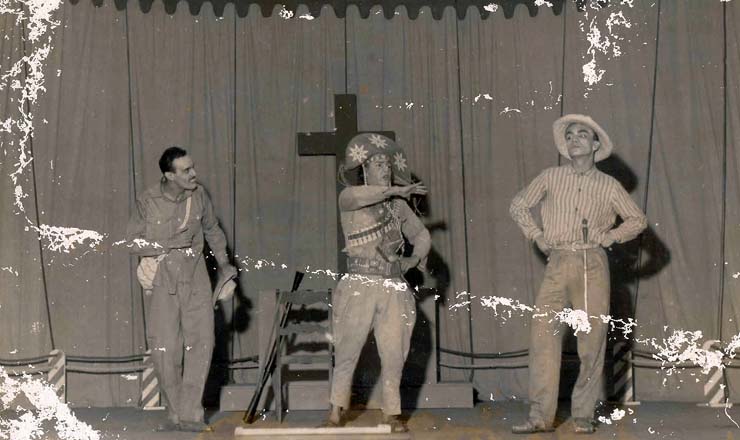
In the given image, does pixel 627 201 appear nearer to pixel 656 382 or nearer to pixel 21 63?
pixel 656 382

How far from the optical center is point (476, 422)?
22.5 feet

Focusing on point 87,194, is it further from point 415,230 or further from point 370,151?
point 415,230

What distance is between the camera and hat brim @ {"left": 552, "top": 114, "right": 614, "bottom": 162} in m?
6.47

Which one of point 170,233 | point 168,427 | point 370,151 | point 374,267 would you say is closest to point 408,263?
point 374,267

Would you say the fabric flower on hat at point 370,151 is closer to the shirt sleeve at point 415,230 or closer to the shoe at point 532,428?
the shirt sleeve at point 415,230

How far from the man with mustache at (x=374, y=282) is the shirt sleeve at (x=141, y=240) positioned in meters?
1.03

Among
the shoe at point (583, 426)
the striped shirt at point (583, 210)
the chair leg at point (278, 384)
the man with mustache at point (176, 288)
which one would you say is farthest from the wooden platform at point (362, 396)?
the striped shirt at point (583, 210)

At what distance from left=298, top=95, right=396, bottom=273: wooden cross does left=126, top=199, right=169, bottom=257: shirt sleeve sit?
1398 millimetres

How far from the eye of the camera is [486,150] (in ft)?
26.3

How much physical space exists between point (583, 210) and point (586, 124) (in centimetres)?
47

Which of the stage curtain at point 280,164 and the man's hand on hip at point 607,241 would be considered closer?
the man's hand on hip at point 607,241

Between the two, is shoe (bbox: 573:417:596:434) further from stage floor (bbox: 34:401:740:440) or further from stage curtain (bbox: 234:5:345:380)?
stage curtain (bbox: 234:5:345:380)

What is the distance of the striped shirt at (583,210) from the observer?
6410 millimetres

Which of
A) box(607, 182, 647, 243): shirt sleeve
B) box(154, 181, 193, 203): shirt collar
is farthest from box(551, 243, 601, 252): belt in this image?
box(154, 181, 193, 203): shirt collar
